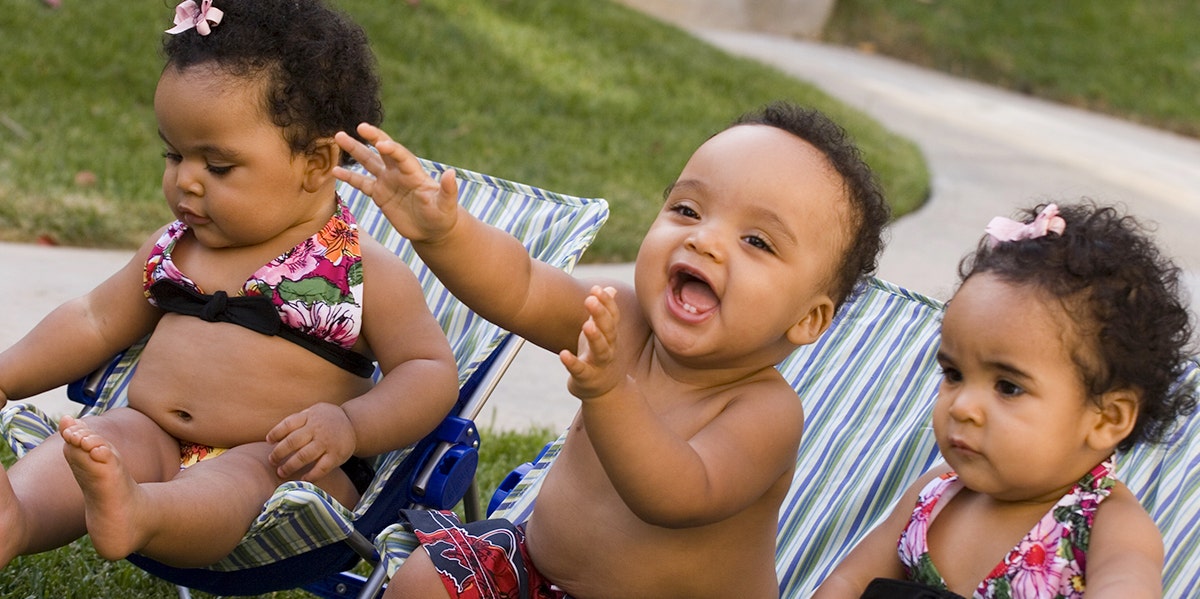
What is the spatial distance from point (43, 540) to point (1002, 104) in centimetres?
913

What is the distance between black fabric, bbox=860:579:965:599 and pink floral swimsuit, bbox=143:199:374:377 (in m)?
1.15

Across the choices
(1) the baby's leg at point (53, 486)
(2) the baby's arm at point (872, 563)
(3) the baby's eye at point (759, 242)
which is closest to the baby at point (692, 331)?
(3) the baby's eye at point (759, 242)

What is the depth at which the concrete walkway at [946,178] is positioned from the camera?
4.70 meters

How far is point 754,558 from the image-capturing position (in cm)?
245

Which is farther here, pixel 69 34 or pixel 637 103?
pixel 637 103

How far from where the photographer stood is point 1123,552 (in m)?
2.19

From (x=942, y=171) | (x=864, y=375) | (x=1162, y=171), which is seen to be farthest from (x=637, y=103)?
(x=864, y=375)

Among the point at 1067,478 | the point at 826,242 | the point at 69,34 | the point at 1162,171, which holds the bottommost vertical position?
the point at 69,34

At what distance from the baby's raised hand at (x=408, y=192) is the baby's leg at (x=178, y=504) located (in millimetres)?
596

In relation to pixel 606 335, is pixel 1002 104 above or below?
above

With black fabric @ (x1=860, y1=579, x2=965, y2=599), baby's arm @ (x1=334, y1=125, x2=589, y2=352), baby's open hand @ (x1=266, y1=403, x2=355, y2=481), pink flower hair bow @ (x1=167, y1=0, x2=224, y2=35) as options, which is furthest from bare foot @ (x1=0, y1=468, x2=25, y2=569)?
black fabric @ (x1=860, y1=579, x2=965, y2=599)

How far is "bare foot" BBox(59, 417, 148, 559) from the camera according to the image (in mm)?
2205

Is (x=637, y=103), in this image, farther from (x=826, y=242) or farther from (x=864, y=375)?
(x=826, y=242)

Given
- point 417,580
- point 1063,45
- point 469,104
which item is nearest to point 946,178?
point 469,104
